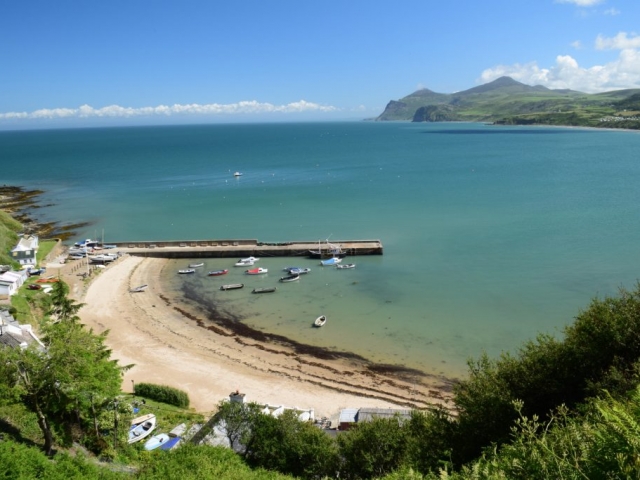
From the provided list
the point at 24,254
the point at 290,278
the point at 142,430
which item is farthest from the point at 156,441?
the point at 24,254

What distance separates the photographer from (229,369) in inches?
1064

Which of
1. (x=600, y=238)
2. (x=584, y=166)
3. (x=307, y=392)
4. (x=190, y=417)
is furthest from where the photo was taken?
(x=584, y=166)

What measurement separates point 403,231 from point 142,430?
40.9 metres

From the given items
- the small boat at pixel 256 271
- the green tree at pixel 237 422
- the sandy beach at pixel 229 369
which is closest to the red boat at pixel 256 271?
the small boat at pixel 256 271

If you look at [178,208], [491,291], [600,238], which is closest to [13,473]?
[491,291]

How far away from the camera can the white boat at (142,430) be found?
18.2 meters

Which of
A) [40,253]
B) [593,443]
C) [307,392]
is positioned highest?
A: [593,443]

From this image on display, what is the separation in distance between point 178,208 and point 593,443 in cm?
6851

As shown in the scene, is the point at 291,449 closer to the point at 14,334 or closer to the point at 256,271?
the point at 14,334

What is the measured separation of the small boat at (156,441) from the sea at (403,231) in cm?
1288

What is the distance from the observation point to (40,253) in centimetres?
4706

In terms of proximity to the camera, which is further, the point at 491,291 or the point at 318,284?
the point at 318,284

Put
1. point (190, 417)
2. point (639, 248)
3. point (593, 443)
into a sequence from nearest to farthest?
point (593, 443), point (190, 417), point (639, 248)

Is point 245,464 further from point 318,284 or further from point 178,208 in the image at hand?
point 178,208
